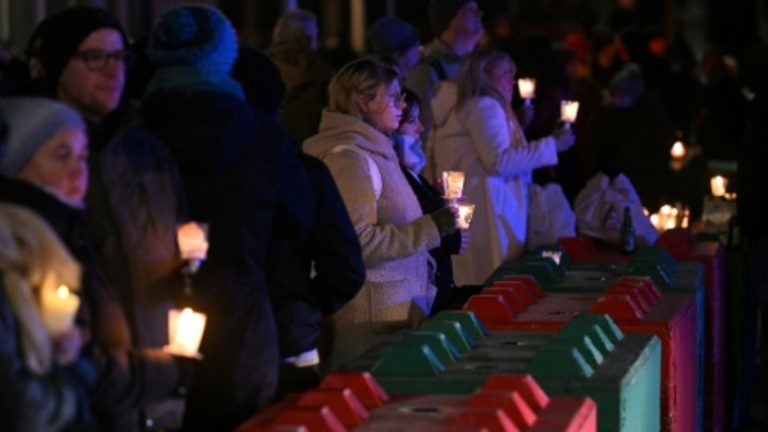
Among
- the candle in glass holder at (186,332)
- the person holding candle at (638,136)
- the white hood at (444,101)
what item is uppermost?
the candle in glass holder at (186,332)

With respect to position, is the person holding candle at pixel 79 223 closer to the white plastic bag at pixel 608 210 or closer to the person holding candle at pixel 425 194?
the person holding candle at pixel 425 194

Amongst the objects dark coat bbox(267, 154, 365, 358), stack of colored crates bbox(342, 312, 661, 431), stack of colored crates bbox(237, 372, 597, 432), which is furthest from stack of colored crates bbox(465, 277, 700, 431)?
stack of colored crates bbox(237, 372, 597, 432)

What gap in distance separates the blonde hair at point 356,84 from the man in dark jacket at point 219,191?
235 centimetres

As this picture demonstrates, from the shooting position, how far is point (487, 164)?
1250cm

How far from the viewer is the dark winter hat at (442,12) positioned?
1381 centimetres

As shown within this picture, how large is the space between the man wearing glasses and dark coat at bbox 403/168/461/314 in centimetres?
349

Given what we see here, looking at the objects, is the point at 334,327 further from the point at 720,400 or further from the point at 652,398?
the point at 720,400

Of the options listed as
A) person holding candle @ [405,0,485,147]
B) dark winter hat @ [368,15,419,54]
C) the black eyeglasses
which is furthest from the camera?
person holding candle @ [405,0,485,147]

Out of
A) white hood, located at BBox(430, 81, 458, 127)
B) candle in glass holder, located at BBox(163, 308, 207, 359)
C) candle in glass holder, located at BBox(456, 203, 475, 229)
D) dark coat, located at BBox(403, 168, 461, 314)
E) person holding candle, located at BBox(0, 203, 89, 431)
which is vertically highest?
person holding candle, located at BBox(0, 203, 89, 431)

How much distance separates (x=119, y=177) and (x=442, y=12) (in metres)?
7.61

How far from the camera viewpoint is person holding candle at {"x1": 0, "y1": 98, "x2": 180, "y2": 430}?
587cm

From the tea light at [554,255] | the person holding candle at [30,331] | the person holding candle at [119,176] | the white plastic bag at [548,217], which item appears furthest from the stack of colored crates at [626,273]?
the person holding candle at [30,331]

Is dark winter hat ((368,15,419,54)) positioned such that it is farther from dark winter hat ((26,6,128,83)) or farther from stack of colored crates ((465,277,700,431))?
dark winter hat ((26,6,128,83))

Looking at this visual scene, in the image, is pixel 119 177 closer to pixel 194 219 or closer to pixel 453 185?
pixel 194 219
